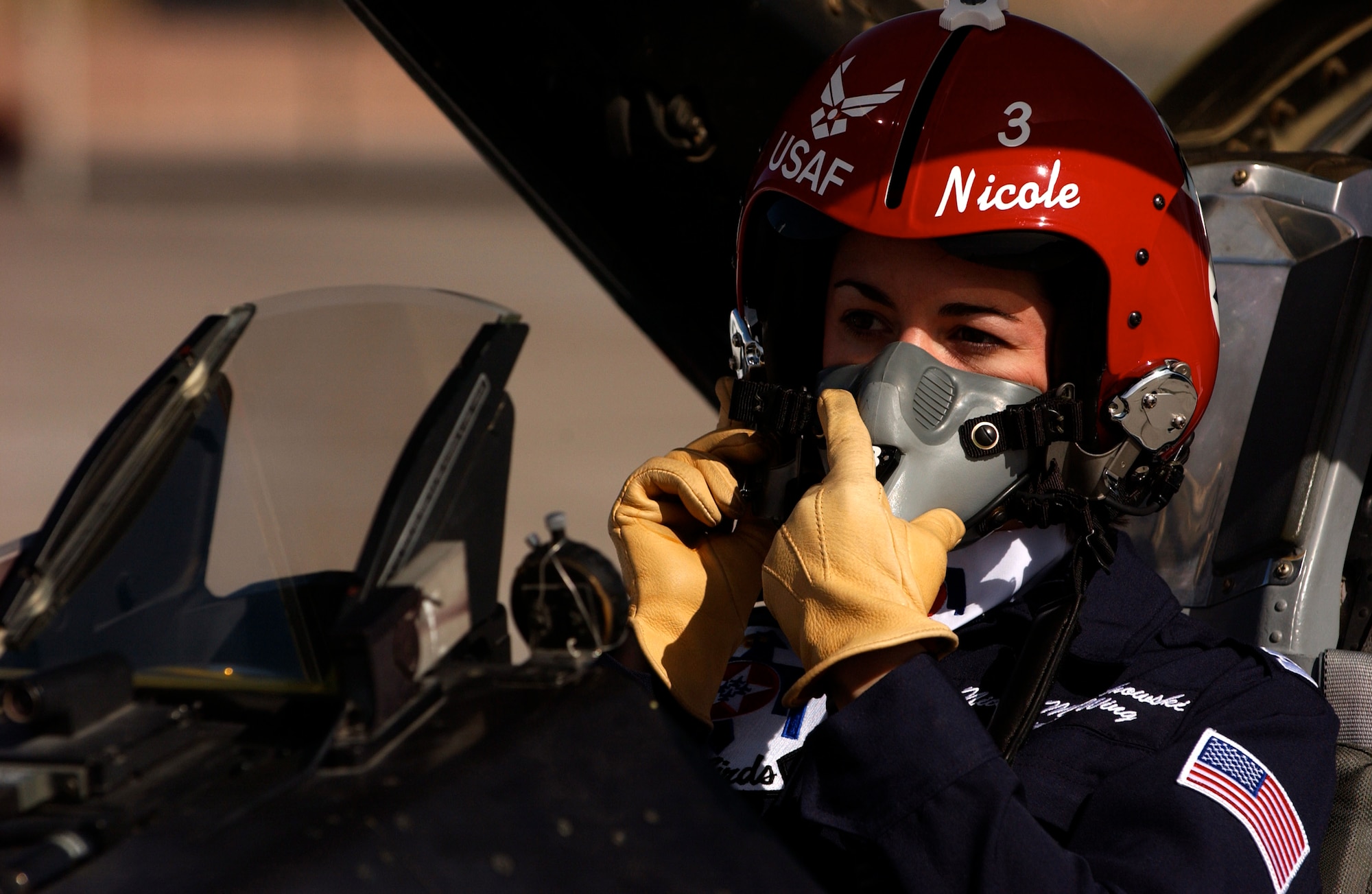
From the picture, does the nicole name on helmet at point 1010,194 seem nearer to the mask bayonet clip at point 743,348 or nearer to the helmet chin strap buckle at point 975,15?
the helmet chin strap buckle at point 975,15

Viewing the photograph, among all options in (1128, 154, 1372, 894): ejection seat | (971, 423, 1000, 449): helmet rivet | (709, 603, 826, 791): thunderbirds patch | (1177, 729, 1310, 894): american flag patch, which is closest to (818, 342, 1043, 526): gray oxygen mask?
(971, 423, 1000, 449): helmet rivet

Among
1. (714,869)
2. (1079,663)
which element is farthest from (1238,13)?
(714,869)

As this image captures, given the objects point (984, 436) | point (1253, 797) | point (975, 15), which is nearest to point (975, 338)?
point (984, 436)

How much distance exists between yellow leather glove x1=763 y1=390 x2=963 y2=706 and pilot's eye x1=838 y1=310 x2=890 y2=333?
365 millimetres

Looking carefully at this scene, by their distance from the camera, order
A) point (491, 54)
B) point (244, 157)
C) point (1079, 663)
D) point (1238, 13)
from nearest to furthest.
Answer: point (1079, 663) → point (491, 54) → point (1238, 13) → point (244, 157)

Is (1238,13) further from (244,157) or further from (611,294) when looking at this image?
(244,157)

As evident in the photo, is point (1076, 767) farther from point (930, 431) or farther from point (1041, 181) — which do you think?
point (1041, 181)

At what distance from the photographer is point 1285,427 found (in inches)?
85.9

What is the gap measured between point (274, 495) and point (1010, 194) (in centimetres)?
99

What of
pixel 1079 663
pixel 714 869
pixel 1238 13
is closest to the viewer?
pixel 714 869

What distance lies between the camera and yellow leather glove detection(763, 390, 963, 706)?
51.9 inches

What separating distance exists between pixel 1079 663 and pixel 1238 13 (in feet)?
5.33

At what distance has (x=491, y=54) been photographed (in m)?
2.44

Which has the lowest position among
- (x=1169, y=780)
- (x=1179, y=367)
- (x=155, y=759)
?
(x=155, y=759)
